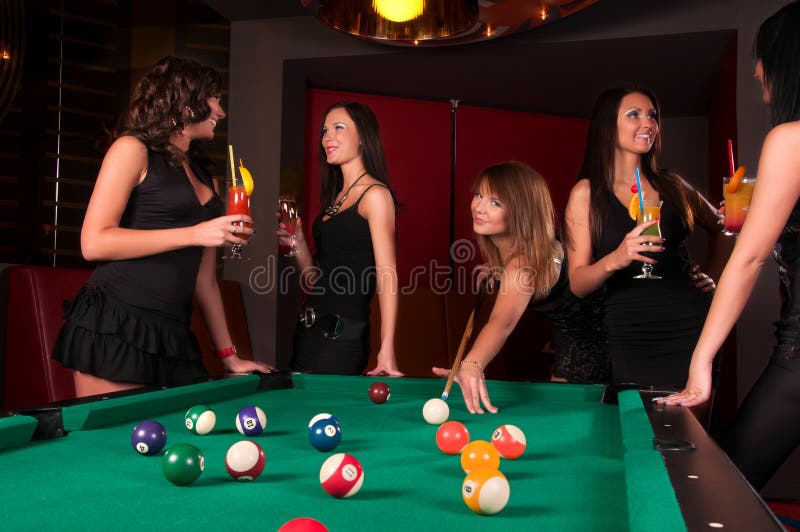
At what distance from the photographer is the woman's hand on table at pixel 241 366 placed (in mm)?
2434

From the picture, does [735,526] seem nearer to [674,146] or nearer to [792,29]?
[792,29]

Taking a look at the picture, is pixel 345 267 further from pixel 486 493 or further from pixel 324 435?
pixel 486 493

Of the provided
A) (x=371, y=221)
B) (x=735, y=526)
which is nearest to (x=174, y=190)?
(x=371, y=221)

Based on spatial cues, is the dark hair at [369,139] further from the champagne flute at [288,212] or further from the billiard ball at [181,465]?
the billiard ball at [181,465]

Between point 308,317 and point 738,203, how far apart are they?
149 cm

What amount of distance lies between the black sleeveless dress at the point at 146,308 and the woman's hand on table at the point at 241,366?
157 mm

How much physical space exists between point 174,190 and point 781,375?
1.76 m

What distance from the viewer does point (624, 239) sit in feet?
7.92

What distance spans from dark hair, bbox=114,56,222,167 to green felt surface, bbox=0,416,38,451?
40.1 inches

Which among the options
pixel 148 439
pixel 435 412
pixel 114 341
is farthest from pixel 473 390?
pixel 114 341

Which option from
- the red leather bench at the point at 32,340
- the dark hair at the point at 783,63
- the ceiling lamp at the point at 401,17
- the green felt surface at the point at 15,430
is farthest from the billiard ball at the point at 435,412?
the red leather bench at the point at 32,340

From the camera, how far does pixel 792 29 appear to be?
178cm

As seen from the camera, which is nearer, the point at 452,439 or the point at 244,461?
the point at 244,461

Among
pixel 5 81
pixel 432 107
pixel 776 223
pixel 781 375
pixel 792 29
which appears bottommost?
pixel 781 375
